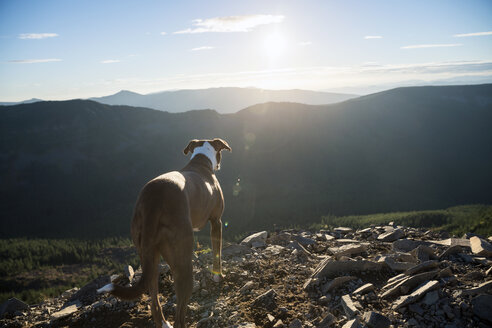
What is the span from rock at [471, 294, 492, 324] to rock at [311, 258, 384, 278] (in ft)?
5.26

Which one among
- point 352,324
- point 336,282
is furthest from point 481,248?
point 352,324

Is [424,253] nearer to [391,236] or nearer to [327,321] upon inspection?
[391,236]

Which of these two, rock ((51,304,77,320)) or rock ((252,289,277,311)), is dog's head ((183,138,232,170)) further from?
rock ((51,304,77,320))

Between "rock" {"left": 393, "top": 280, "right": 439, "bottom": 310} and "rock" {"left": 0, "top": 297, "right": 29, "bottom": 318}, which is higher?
"rock" {"left": 393, "top": 280, "right": 439, "bottom": 310}

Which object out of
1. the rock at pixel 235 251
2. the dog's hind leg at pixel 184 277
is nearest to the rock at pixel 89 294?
the rock at pixel 235 251

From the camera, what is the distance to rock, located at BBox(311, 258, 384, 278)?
5.09 metres

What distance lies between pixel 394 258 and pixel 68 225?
59.0 meters

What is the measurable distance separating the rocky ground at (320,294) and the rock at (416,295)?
0.04 feet

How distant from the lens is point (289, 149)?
268 ft

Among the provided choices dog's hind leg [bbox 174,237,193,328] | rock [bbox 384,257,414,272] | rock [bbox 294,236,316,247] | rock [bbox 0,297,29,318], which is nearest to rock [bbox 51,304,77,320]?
rock [bbox 0,297,29,318]

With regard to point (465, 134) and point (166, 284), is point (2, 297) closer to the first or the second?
point (166, 284)

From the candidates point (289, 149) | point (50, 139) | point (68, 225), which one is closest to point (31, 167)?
point (50, 139)

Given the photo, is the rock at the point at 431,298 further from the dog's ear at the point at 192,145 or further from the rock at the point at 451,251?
the dog's ear at the point at 192,145

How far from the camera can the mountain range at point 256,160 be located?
179 feet
